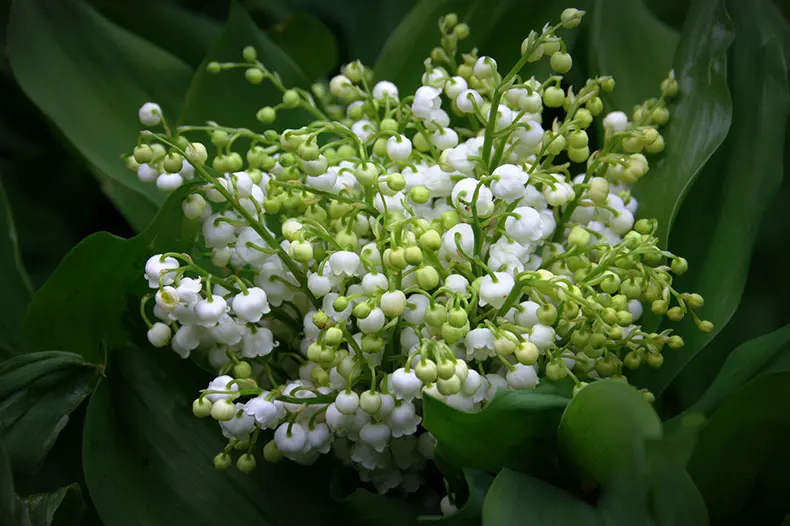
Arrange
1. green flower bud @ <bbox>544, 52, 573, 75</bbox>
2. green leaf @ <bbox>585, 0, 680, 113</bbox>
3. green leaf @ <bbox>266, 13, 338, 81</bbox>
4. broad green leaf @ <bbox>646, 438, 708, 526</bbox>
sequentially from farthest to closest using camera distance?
green leaf @ <bbox>266, 13, 338, 81</bbox>, green leaf @ <bbox>585, 0, 680, 113</bbox>, green flower bud @ <bbox>544, 52, 573, 75</bbox>, broad green leaf @ <bbox>646, 438, 708, 526</bbox>

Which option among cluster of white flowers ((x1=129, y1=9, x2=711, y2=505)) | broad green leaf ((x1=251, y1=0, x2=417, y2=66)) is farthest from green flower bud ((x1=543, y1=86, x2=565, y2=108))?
broad green leaf ((x1=251, y1=0, x2=417, y2=66))

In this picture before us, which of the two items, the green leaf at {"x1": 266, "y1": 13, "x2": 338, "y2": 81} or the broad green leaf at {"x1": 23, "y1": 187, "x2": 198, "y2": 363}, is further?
the green leaf at {"x1": 266, "y1": 13, "x2": 338, "y2": 81}

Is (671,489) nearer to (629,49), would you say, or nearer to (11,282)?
(629,49)

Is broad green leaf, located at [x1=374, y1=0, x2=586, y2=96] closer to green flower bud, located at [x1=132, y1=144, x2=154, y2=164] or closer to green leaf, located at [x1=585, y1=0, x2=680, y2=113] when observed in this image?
green leaf, located at [x1=585, y1=0, x2=680, y2=113]

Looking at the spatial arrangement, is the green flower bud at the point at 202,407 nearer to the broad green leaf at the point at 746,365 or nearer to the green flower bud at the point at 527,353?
the green flower bud at the point at 527,353

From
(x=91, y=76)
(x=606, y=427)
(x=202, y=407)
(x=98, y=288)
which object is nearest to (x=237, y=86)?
(x=91, y=76)

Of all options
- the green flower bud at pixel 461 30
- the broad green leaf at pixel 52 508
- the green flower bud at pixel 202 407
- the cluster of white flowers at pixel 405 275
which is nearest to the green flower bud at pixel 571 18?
the cluster of white flowers at pixel 405 275

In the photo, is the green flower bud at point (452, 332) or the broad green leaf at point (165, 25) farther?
the broad green leaf at point (165, 25)
